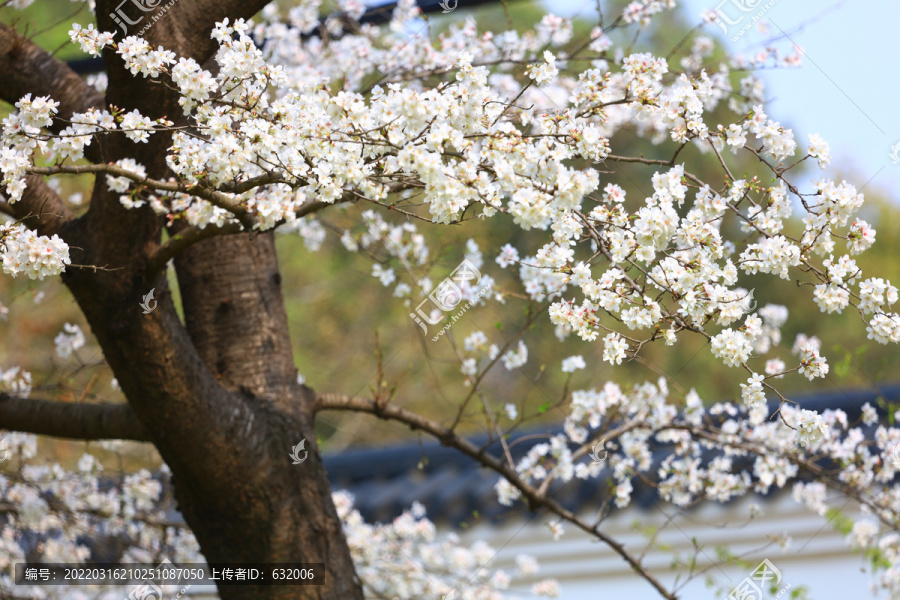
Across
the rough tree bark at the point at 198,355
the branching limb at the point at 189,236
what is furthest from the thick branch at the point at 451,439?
the branching limb at the point at 189,236

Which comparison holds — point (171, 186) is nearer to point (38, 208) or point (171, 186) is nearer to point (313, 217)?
point (38, 208)

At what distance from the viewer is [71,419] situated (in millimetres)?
2041

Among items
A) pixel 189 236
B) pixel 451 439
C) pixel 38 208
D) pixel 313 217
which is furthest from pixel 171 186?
pixel 313 217

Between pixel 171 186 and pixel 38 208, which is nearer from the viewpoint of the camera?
pixel 171 186

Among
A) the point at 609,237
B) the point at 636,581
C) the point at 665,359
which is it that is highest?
the point at 665,359

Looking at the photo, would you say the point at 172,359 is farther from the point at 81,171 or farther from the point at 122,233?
the point at 81,171

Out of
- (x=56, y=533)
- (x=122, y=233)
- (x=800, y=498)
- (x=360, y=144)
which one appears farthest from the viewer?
(x=56, y=533)

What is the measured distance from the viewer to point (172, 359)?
1812 millimetres

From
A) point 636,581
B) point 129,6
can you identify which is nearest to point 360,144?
point 129,6

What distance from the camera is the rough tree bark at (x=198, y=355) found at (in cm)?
176

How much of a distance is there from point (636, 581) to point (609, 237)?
104 inches

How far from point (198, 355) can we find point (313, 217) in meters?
0.94

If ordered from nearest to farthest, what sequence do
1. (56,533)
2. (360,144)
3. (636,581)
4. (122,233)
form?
(360,144) → (122,233) → (636,581) → (56,533)

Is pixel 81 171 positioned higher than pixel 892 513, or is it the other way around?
pixel 81 171
